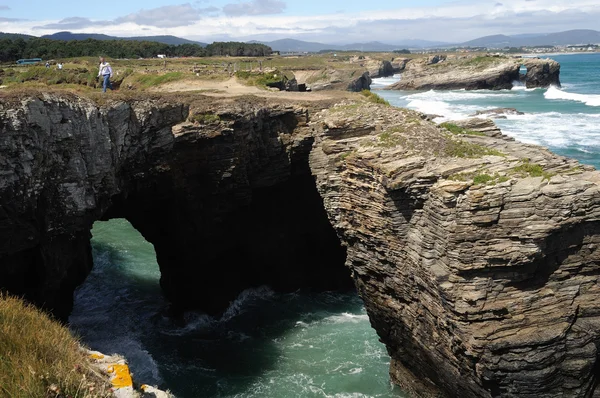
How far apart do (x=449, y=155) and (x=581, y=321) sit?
20.0 ft

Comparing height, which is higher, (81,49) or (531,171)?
(81,49)

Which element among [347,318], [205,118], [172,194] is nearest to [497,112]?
[347,318]

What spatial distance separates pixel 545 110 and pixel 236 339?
215 ft

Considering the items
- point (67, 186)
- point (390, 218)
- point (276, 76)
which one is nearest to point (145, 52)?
point (276, 76)

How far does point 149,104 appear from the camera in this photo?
21.5 metres

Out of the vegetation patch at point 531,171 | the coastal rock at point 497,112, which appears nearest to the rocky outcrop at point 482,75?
the coastal rock at point 497,112

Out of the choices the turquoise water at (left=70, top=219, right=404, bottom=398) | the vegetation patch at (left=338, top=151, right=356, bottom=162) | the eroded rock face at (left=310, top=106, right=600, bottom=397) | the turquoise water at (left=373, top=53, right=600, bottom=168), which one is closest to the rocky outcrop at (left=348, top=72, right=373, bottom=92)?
the turquoise water at (left=373, top=53, right=600, bottom=168)

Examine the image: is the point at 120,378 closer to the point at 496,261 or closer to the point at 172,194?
the point at 496,261

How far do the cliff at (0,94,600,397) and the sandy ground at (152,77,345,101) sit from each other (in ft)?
10.4

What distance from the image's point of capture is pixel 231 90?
100 feet

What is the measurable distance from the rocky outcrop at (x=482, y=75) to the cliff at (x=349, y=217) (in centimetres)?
9426

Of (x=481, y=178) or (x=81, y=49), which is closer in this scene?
(x=481, y=178)

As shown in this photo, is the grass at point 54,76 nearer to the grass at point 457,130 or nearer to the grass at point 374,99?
the grass at point 374,99

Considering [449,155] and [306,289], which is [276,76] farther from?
[449,155]
